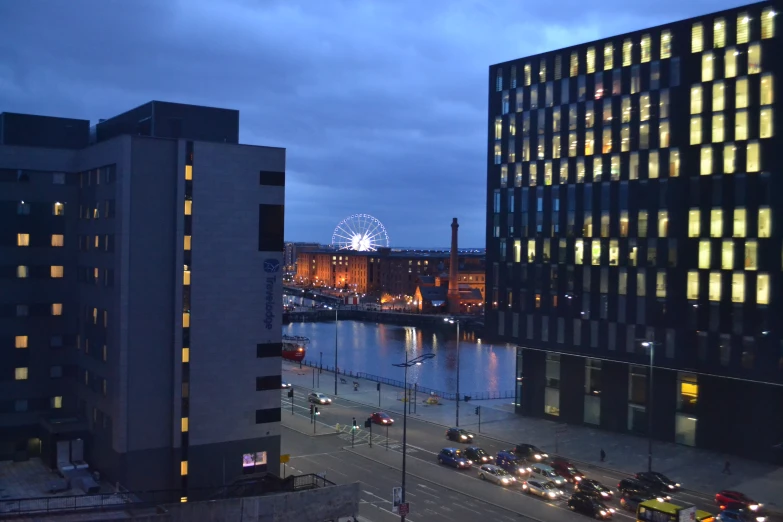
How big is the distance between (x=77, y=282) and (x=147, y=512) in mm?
23724

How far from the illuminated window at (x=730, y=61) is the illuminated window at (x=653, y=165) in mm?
7636

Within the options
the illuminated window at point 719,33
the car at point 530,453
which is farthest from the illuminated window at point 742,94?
the car at point 530,453

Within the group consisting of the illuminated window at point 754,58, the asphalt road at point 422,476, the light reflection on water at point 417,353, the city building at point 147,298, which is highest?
the illuminated window at point 754,58

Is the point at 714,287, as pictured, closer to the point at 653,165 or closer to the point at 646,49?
the point at 653,165

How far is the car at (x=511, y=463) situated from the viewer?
1850 inches

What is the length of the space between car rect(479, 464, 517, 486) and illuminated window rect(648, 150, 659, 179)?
26373 millimetres

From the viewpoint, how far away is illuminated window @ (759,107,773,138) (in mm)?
50625

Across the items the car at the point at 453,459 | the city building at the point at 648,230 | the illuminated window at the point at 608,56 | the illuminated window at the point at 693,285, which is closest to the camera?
the car at the point at 453,459

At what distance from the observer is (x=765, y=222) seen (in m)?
50.5

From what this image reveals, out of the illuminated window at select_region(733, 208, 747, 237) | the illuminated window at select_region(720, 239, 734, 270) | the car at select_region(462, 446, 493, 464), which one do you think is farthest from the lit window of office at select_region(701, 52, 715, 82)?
the car at select_region(462, 446, 493, 464)

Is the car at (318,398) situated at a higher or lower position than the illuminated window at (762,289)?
lower

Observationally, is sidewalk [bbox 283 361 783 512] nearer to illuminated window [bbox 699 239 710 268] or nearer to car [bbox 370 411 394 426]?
car [bbox 370 411 394 426]

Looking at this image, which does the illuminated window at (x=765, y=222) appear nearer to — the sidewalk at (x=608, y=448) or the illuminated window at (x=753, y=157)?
the illuminated window at (x=753, y=157)

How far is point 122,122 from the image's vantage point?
48750 mm
